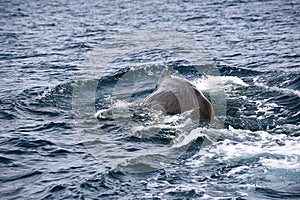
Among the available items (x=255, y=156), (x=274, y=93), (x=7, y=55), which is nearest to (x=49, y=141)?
(x=255, y=156)

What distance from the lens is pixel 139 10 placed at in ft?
145

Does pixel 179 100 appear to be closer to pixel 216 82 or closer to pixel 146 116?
pixel 146 116

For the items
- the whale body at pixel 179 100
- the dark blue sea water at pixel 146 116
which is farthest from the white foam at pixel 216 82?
the whale body at pixel 179 100

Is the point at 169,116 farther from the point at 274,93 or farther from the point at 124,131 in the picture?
the point at 274,93

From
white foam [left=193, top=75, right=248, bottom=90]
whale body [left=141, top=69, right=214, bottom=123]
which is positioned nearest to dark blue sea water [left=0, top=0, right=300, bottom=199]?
white foam [left=193, top=75, right=248, bottom=90]

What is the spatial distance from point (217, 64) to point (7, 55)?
34.2ft

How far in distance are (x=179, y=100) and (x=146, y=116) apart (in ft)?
3.13

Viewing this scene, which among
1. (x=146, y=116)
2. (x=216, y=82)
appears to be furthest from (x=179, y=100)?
(x=216, y=82)

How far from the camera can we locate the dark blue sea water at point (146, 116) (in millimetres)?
9586

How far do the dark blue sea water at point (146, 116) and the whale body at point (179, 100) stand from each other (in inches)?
11.3

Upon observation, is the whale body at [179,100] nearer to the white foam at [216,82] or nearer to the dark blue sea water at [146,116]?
the dark blue sea water at [146,116]

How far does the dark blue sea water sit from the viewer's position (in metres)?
9.59

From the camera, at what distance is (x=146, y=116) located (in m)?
13.3

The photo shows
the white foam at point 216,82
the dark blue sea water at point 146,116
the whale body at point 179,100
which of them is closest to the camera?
the dark blue sea water at point 146,116
